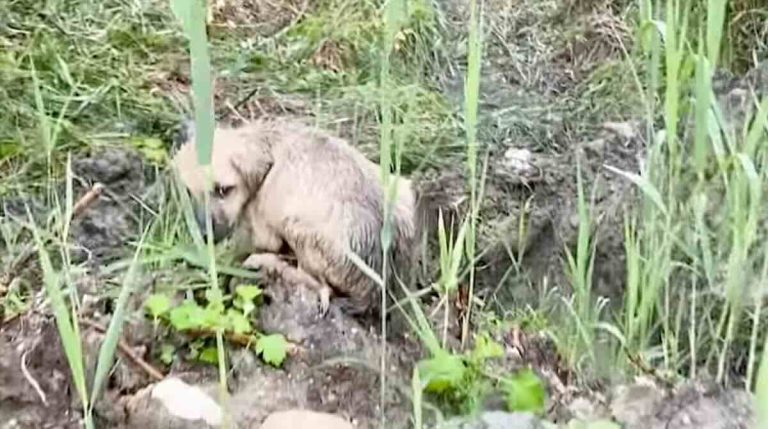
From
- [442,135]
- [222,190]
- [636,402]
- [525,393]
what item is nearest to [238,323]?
[222,190]

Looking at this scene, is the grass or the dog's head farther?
the dog's head

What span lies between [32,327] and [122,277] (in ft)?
0.79

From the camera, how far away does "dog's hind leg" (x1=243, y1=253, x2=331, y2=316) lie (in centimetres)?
223

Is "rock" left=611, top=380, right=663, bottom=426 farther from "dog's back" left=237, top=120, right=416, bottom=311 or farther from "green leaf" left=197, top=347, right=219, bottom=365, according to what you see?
"green leaf" left=197, top=347, right=219, bottom=365

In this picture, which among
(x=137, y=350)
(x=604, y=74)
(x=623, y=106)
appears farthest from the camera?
(x=604, y=74)

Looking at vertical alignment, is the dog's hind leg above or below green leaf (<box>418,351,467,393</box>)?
above

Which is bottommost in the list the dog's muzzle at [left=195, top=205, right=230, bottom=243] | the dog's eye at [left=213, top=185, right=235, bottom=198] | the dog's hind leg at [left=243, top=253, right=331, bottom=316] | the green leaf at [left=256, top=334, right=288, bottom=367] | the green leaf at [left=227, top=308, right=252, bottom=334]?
the green leaf at [left=256, top=334, right=288, bottom=367]

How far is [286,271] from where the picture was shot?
227cm

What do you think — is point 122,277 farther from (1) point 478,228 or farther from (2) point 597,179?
(2) point 597,179

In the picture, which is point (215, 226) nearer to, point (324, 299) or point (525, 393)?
point (324, 299)

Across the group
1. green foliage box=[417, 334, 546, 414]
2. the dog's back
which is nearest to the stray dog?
the dog's back

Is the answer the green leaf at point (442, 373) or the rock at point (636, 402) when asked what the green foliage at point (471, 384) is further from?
the rock at point (636, 402)

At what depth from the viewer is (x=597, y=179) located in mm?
2568

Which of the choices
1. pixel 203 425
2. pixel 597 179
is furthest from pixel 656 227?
pixel 203 425
